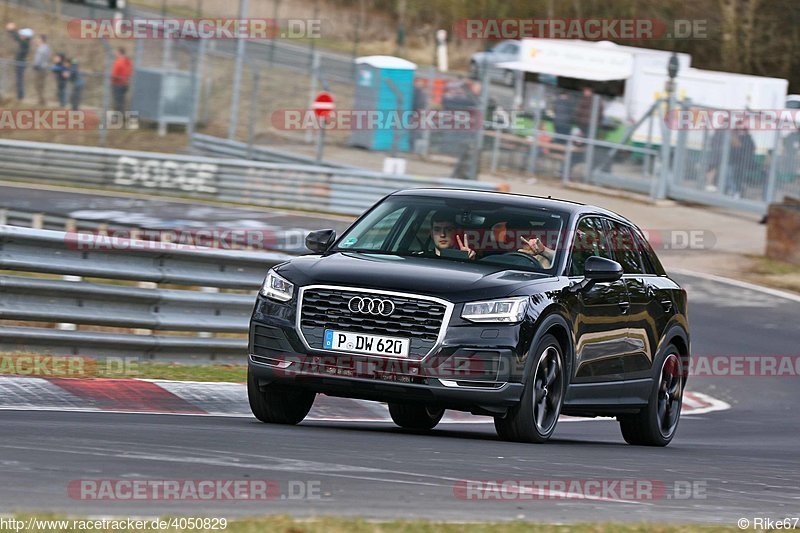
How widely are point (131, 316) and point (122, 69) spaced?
76.2 ft

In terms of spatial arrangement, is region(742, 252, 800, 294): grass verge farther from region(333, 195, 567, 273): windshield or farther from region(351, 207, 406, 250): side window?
region(351, 207, 406, 250): side window

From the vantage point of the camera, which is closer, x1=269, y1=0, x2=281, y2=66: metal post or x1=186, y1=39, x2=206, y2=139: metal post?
x1=186, y1=39, x2=206, y2=139: metal post

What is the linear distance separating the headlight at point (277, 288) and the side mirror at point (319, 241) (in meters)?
0.54

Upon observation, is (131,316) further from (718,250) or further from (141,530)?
(718,250)

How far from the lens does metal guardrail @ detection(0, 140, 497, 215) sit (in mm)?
29578

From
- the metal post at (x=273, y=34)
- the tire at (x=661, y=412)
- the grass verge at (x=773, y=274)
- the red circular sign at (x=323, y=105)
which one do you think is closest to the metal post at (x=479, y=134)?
the red circular sign at (x=323, y=105)

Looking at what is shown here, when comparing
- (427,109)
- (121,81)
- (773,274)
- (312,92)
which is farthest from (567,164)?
(773,274)

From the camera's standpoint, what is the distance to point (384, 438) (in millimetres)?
9227

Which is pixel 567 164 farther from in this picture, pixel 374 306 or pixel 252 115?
pixel 374 306

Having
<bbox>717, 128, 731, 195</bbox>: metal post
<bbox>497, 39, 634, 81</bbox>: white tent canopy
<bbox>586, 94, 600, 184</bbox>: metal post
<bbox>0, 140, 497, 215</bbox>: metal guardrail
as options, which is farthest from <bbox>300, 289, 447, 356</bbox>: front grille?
<bbox>497, 39, 634, 81</bbox>: white tent canopy

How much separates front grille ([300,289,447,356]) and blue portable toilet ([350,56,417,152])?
2352cm

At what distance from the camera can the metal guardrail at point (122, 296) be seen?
11.5m

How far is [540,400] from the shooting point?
9438 mm

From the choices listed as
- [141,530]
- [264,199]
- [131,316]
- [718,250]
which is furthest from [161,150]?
[141,530]
